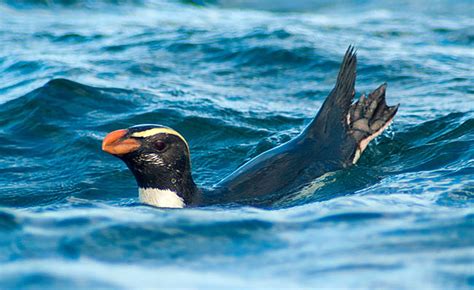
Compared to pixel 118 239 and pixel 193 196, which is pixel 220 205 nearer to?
pixel 193 196

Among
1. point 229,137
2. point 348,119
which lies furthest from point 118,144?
point 229,137

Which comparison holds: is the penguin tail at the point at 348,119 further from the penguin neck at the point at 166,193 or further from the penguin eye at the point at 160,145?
the penguin eye at the point at 160,145

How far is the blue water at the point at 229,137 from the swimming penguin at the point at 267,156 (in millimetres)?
202

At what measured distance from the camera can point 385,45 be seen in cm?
1452

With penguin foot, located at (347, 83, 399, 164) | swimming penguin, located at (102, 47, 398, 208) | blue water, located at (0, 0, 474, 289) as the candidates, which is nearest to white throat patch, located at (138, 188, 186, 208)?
swimming penguin, located at (102, 47, 398, 208)

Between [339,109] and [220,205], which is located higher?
[339,109]

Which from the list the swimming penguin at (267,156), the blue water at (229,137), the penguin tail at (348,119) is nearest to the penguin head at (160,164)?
the swimming penguin at (267,156)

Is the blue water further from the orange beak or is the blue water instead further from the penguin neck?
the orange beak

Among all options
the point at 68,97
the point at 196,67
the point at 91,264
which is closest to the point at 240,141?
the point at 68,97

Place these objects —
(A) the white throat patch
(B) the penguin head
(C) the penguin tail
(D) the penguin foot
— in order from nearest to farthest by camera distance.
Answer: (B) the penguin head → (A) the white throat patch → (C) the penguin tail → (D) the penguin foot

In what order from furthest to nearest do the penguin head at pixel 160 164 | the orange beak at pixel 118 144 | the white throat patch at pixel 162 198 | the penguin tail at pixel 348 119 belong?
the penguin tail at pixel 348 119
the white throat patch at pixel 162 198
the penguin head at pixel 160 164
the orange beak at pixel 118 144

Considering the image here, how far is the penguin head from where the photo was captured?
7.11 metres

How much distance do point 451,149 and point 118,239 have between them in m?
4.59

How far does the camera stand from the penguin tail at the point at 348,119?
8.28 meters
